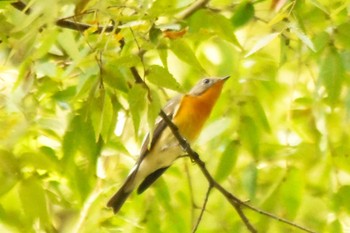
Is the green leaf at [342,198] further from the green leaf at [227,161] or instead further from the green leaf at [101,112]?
the green leaf at [101,112]

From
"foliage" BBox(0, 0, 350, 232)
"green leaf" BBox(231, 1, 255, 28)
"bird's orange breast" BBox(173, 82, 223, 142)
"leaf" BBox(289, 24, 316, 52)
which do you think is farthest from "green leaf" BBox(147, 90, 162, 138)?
"bird's orange breast" BBox(173, 82, 223, 142)

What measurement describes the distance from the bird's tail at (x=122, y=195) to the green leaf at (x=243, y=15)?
77 centimetres

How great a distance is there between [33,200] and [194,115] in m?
1.26

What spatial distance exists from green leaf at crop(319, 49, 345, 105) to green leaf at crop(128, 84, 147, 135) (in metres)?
0.66

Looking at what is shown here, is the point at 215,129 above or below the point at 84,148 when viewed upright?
below

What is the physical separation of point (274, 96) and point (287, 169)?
412mm

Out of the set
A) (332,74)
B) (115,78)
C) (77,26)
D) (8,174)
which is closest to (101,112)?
(115,78)

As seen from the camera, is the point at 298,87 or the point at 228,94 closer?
the point at 228,94

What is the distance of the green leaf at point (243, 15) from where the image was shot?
104 inches

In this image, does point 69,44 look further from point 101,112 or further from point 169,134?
point 169,134

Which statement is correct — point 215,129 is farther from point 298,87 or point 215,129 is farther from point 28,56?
point 28,56

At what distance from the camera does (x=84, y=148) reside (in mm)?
2555

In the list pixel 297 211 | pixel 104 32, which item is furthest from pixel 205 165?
pixel 104 32

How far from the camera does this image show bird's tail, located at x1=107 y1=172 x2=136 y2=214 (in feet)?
9.75
